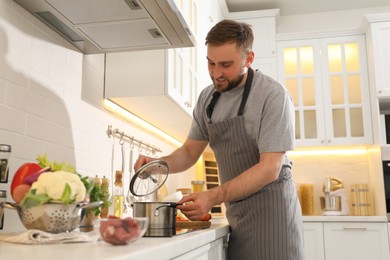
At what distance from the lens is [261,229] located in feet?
5.48

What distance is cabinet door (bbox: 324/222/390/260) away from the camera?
339cm

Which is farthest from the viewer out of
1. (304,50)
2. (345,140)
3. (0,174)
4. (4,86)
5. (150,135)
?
(304,50)

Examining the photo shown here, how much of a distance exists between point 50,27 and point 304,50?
2991 mm

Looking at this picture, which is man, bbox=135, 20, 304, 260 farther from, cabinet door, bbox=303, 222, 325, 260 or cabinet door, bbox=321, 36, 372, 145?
cabinet door, bbox=321, 36, 372, 145

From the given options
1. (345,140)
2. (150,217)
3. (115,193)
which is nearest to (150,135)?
A: (115,193)

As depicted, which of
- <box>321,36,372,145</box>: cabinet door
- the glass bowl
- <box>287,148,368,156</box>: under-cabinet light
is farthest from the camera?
<box>287,148,368,156</box>: under-cabinet light

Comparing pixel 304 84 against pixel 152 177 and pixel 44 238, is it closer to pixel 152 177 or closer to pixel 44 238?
pixel 152 177

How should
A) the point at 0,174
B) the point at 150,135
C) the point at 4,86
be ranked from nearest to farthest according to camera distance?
the point at 0,174, the point at 4,86, the point at 150,135

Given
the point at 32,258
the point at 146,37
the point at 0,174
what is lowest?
the point at 32,258

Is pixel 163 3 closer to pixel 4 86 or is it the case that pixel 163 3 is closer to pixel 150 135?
pixel 4 86

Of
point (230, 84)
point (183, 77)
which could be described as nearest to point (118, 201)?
point (230, 84)

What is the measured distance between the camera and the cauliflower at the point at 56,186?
3.24 feet

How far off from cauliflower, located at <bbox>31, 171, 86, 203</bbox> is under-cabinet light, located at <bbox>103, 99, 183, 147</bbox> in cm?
122

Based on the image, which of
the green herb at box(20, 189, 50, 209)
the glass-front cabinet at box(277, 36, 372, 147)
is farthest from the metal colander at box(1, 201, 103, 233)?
the glass-front cabinet at box(277, 36, 372, 147)
